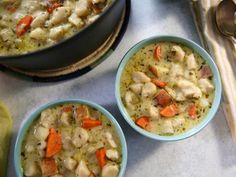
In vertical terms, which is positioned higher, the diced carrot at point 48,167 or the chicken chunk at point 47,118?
the chicken chunk at point 47,118

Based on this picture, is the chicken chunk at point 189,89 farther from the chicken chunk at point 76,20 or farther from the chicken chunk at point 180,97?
the chicken chunk at point 76,20

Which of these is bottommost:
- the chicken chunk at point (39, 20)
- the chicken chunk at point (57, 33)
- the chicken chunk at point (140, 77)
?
the chicken chunk at point (140, 77)

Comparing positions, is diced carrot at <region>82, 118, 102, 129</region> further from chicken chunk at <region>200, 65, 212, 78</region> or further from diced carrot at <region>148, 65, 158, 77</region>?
chicken chunk at <region>200, 65, 212, 78</region>

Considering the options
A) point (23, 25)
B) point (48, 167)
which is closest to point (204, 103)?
point (48, 167)

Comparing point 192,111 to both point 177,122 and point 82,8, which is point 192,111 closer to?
point 177,122

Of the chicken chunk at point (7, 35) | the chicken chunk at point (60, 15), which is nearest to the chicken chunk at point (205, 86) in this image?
the chicken chunk at point (60, 15)

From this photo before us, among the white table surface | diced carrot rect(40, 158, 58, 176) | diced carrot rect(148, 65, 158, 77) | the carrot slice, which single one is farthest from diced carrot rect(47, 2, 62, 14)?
diced carrot rect(40, 158, 58, 176)

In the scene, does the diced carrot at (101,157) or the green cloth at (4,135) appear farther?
the green cloth at (4,135)
